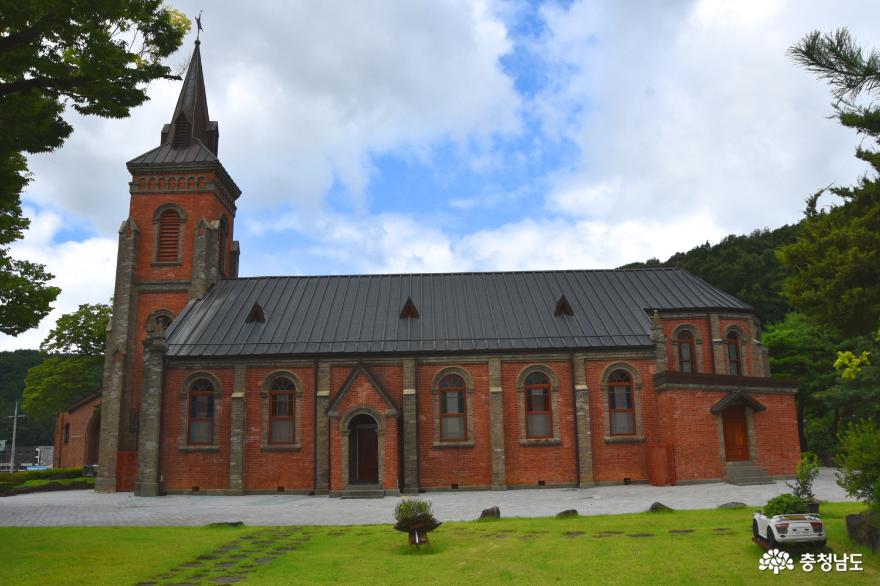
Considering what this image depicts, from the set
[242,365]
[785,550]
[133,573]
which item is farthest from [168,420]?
[785,550]

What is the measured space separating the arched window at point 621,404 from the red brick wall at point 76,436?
3515cm

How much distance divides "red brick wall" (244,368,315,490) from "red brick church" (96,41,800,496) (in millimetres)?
60

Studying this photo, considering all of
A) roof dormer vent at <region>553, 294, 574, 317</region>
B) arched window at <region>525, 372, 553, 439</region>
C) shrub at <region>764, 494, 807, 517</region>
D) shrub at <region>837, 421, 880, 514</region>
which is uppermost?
roof dormer vent at <region>553, 294, 574, 317</region>

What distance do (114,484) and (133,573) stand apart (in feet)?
72.3

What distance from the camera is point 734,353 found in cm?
3138

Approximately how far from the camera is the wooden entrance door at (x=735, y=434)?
2734 cm

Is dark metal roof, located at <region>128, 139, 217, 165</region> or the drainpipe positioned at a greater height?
dark metal roof, located at <region>128, 139, 217, 165</region>

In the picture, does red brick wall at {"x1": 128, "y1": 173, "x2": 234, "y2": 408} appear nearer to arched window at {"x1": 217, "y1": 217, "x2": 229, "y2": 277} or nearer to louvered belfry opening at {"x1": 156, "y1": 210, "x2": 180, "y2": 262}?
louvered belfry opening at {"x1": 156, "y1": 210, "x2": 180, "y2": 262}

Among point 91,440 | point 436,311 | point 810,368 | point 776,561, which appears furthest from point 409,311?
point 91,440

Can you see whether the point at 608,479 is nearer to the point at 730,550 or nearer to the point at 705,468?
the point at 705,468

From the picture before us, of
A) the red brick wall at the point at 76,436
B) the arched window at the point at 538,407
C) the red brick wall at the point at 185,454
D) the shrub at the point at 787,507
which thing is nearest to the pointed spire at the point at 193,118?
the red brick wall at the point at 185,454

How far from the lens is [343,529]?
54.0ft

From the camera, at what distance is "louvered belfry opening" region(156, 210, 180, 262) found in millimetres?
34094

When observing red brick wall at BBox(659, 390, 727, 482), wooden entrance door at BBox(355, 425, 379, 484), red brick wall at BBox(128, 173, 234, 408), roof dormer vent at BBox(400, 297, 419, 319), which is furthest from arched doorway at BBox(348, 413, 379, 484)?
red brick wall at BBox(659, 390, 727, 482)
